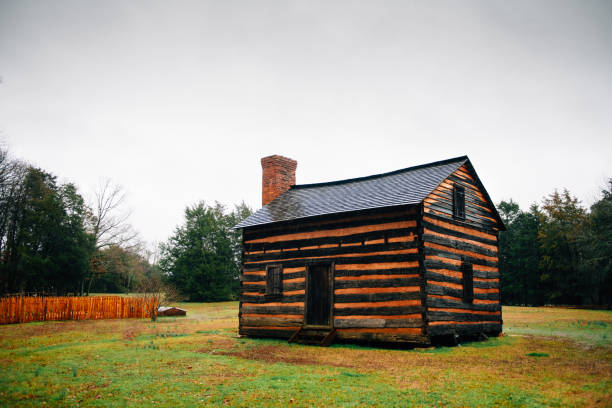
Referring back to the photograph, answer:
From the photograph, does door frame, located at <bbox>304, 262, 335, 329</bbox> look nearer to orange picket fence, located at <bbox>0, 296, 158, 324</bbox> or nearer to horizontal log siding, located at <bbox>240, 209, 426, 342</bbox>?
horizontal log siding, located at <bbox>240, 209, 426, 342</bbox>

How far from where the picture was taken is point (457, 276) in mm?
14617

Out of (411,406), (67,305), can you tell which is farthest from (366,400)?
(67,305)

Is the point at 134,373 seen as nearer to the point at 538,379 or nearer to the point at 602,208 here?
the point at 538,379

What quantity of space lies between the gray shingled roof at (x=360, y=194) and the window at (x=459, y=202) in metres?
0.78

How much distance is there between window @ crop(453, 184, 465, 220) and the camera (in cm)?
1531

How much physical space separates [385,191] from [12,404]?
12.2m

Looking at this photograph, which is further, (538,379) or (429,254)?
(429,254)

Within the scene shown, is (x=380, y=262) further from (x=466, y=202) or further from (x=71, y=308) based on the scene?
(x=71, y=308)

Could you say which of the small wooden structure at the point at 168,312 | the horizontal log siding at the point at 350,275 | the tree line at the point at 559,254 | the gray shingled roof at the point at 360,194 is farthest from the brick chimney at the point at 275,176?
the tree line at the point at 559,254

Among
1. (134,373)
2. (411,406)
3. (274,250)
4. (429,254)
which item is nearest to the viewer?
(411,406)

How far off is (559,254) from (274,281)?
41.0 m

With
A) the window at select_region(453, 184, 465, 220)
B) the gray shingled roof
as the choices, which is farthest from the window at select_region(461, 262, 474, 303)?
the gray shingled roof

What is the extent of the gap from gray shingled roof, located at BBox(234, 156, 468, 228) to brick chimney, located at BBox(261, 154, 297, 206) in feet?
1.93

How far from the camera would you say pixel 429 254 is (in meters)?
13.4
